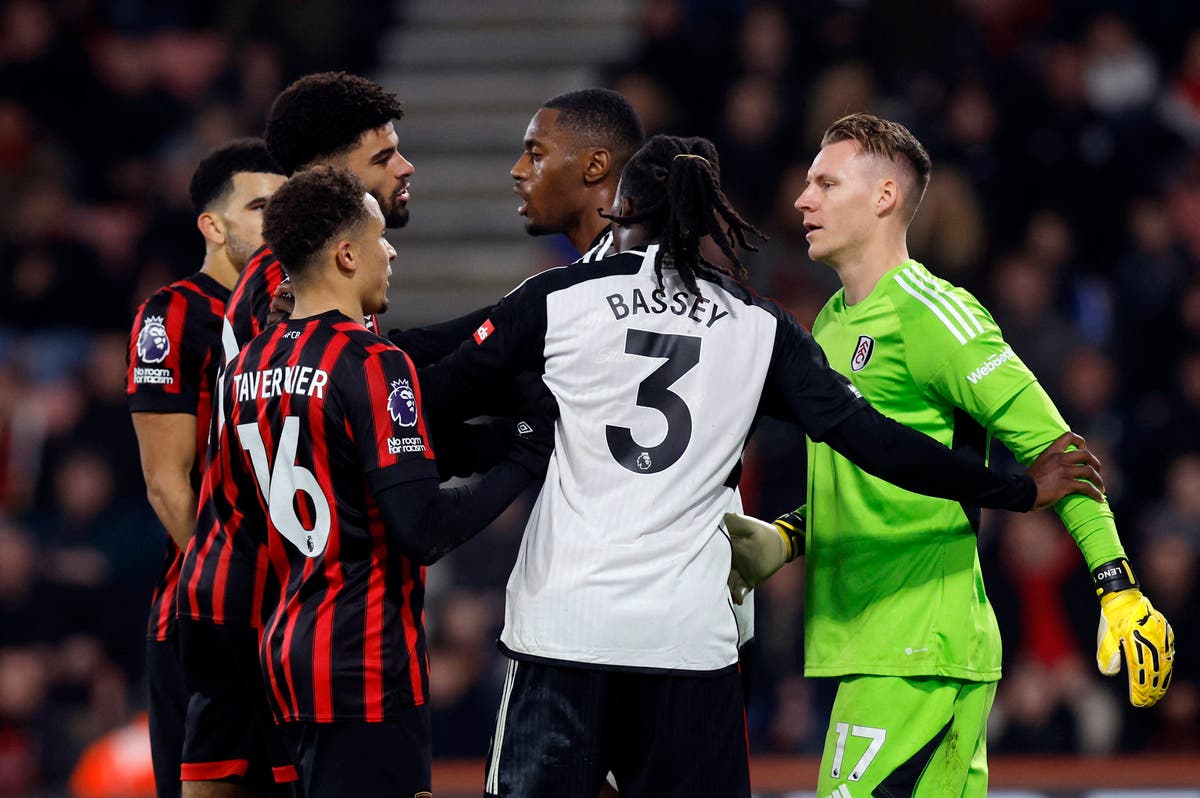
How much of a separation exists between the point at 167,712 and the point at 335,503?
121cm

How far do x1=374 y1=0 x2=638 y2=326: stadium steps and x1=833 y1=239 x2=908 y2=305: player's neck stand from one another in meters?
5.80

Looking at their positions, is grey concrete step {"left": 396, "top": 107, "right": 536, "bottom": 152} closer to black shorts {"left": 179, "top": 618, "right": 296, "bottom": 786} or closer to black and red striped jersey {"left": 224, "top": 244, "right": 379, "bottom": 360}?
black and red striped jersey {"left": 224, "top": 244, "right": 379, "bottom": 360}

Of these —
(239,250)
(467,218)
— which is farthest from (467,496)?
(467,218)

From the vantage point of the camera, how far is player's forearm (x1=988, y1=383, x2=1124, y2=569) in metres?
3.77

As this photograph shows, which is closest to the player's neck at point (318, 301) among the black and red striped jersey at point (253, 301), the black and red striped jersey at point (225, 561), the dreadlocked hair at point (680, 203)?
the black and red striped jersey at point (253, 301)

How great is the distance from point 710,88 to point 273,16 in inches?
136

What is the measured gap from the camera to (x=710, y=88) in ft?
31.7

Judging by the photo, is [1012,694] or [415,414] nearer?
[415,414]

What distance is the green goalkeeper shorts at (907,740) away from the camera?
3.79 meters

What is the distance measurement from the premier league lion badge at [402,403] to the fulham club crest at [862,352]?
111 centimetres

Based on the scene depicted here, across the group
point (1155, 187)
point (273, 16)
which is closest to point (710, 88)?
point (1155, 187)

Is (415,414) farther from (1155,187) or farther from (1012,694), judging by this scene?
(1155,187)

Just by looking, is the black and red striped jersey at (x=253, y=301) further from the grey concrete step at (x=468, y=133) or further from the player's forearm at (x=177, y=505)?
the grey concrete step at (x=468, y=133)

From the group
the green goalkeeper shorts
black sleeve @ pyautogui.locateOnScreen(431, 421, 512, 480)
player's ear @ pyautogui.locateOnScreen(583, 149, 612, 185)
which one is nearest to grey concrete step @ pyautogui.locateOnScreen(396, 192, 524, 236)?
player's ear @ pyautogui.locateOnScreen(583, 149, 612, 185)
